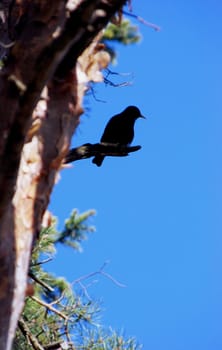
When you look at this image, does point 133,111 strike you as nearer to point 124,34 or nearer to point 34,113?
point 124,34

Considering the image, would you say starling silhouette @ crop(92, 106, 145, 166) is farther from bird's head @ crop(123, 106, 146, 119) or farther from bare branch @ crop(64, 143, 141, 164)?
bare branch @ crop(64, 143, 141, 164)

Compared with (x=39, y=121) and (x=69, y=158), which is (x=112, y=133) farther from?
(x=39, y=121)

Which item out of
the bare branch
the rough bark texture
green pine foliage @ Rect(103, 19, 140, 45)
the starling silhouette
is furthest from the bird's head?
the rough bark texture

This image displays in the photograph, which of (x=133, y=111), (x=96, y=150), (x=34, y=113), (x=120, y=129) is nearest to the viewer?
(x=34, y=113)

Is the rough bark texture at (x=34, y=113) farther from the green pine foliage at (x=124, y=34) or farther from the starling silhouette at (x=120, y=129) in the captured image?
the green pine foliage at (x=124, y=34)

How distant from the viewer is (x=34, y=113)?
1702 millimetres

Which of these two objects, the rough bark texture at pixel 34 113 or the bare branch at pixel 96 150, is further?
the bare branch at pixel 96 150

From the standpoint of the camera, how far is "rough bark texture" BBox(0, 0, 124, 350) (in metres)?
1.26

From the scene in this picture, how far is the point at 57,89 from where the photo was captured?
71.4 inches

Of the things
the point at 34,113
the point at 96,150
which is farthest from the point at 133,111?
the point at 34,113

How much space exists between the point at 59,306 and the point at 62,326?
11 cm

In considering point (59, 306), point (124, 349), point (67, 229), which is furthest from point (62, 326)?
point (67, 229)

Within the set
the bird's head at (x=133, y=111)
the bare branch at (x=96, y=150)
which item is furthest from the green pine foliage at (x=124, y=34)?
the bare branch at (x=96, y=150)

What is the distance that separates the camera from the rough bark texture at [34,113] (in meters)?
1.26
